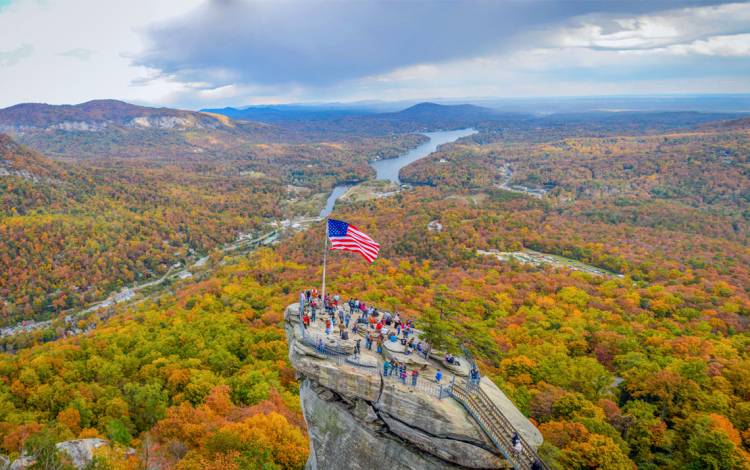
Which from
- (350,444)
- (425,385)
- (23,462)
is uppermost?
(425,385)

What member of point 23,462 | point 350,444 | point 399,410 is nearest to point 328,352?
point 399,410

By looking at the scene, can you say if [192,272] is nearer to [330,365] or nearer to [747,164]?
[330,365]

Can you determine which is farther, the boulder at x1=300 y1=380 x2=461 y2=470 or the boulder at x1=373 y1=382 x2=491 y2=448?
the boulder at x1=300 y1=380 x2=461 y2=470

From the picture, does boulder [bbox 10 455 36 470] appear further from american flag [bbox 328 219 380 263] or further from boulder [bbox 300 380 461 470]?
american flag [bbox 328 219 380 263]

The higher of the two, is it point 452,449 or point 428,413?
point 428,413

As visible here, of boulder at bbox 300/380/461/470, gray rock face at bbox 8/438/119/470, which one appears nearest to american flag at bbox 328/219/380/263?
boulder at bbox 300/380/461/470

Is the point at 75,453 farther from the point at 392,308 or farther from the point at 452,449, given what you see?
the point at 392,308

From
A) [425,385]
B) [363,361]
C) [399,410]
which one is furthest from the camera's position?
[363,361]
